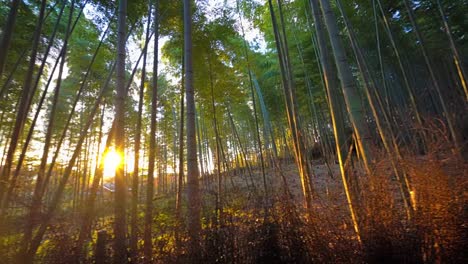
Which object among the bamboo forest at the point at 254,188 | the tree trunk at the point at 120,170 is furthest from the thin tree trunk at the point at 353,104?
the tree trunk at the point at 120,170

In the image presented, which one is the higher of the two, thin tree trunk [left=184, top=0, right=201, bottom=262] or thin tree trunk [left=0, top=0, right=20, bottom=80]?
thin tree trunk [left=0, top=0, right=20, bottom=80]

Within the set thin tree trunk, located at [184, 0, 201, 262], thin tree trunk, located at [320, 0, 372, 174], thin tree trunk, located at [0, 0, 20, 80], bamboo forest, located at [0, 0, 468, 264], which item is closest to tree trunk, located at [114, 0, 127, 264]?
bamboo forest, located at [0, 0, 468, 264]

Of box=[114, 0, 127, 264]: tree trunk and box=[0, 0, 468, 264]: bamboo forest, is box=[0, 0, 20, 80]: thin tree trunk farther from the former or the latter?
box=[114, 0, 127, 264]: tree trunk

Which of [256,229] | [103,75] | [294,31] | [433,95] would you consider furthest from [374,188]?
[433,95]

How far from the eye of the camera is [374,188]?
4.61ft

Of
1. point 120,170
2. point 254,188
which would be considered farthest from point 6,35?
point 254,188

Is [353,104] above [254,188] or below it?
above

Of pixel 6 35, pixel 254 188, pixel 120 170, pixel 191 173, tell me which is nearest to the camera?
pixel 6 35

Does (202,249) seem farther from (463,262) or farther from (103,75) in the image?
(103,75)

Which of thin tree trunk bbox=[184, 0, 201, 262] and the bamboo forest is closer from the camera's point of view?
the bamboo forest

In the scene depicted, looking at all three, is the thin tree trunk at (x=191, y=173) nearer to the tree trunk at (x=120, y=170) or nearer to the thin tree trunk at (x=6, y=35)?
the tree trunk at (x=120, y=170)

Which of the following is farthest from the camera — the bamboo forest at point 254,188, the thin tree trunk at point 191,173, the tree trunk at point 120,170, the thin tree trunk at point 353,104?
the tree trunk at point 120,170

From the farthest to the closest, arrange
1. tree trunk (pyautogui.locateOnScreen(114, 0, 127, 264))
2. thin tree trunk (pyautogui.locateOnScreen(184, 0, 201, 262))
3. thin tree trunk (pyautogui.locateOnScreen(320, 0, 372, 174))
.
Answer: tree trunk (pyautogui.locateOnScreen(114, 0, 127, 264))
thin tree trunk (pyautogui.locateOnScreen(184, 0, 201, 262))
thin tree trunk (pyautogui.locateOnScreen(320, 0, 372, 174))

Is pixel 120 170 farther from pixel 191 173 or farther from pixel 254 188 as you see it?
pixel 254 188
